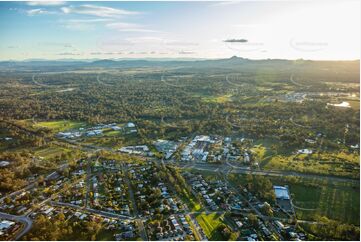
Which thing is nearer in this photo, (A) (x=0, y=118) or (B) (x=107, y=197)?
(B) (x=107, y=197)

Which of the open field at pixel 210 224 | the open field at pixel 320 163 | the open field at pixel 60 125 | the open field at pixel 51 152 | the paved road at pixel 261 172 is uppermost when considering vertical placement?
the open field at pixel 60 125

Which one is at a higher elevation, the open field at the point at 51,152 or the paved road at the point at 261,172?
the open field at the point at 51,152

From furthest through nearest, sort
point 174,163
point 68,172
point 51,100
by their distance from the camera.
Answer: point 51,100 < point 174,163 < point 68,172

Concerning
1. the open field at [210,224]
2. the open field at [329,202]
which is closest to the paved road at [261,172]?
the open field at [329,202]

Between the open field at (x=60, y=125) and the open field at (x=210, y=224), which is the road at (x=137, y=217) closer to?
the open field at (x=210, y=224)

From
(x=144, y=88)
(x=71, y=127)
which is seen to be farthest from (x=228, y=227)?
(x=144, y=88)

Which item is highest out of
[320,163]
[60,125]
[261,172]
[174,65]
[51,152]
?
[174,65]

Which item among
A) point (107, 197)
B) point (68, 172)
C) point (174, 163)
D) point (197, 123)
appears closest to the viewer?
point (107, 197)

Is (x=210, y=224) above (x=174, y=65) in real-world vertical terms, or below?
below

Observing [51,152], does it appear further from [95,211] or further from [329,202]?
[329,202]

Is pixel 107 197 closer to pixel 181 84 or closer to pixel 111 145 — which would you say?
pixel 111 145

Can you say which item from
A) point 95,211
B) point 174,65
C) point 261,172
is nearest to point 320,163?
point 261,172
